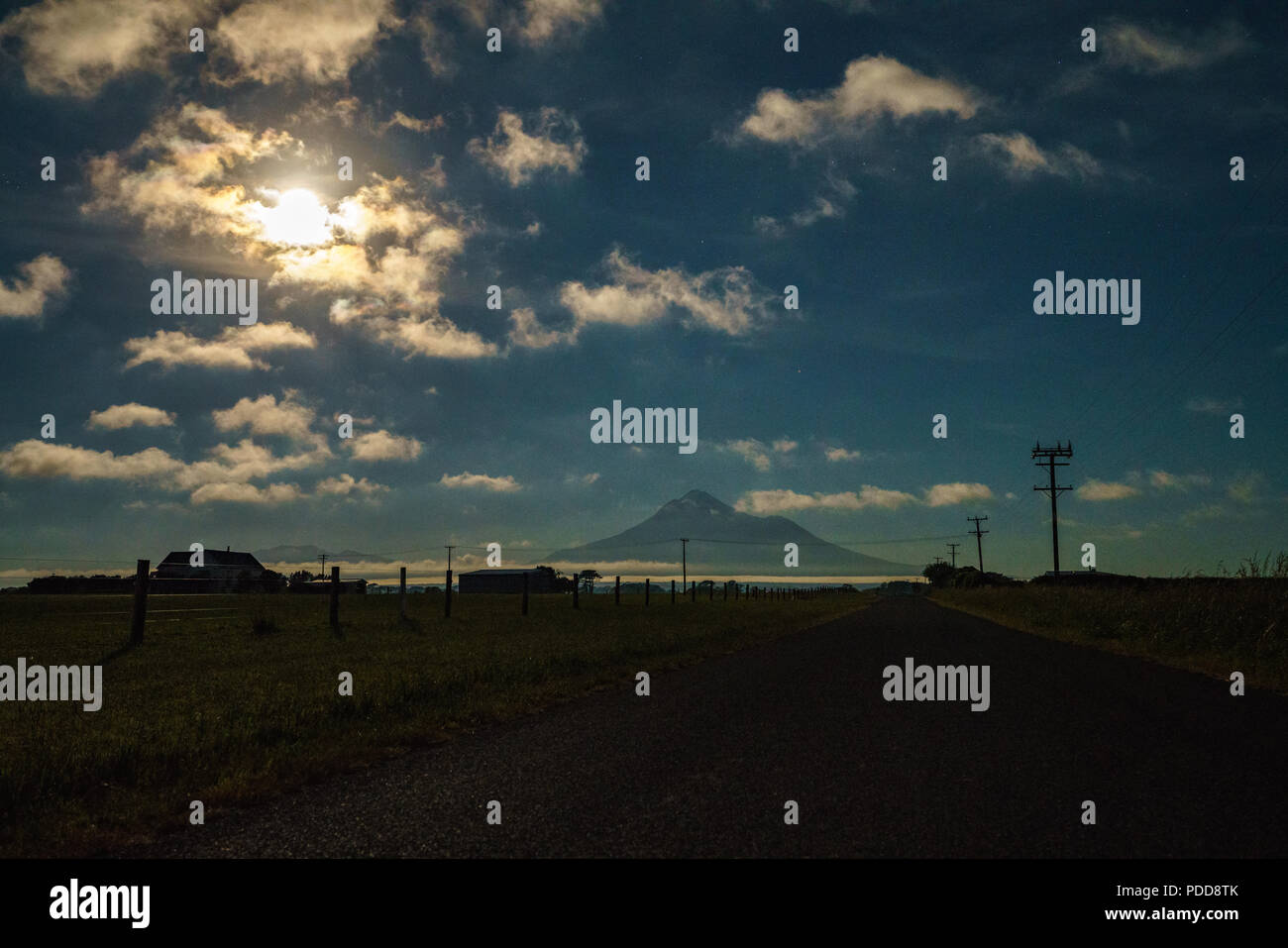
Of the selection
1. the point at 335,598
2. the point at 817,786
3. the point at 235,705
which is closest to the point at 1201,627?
the point at 817,786

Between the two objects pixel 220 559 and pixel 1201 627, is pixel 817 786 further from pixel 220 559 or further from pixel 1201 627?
pixel 220 559

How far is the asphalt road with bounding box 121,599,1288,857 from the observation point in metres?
5.06

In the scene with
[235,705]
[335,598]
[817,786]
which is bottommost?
[817,786]

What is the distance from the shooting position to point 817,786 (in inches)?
258

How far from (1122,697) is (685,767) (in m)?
8.37

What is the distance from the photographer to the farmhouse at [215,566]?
335 ft

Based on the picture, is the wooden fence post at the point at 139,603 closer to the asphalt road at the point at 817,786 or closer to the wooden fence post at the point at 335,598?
the wooden fence post at the point at 335,598

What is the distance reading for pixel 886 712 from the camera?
34.8 ft

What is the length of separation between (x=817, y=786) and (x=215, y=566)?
12165 cm

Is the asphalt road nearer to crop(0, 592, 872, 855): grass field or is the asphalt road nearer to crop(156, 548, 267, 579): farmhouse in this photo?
crop(0, 592, 872, 855): grass field

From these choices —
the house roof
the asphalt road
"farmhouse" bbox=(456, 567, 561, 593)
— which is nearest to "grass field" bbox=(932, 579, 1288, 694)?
the asphalt road
